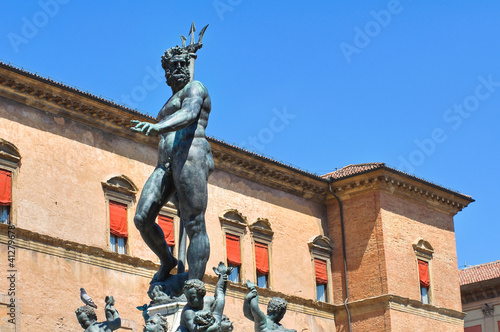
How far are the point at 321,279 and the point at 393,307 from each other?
2.80 m

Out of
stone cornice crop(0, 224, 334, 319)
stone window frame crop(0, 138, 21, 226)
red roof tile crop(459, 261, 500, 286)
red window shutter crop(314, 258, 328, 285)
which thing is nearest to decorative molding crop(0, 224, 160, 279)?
stone cornice crop(0, 224, 334, 319)

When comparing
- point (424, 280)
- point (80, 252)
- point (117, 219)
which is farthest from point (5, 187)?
point (424, 280)

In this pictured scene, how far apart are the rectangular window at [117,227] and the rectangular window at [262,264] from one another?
6100 millimetres

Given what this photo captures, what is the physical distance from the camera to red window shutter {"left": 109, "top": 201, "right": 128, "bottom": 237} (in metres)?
33.2

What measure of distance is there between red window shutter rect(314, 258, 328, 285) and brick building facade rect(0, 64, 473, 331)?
59mm

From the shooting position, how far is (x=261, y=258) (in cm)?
3834

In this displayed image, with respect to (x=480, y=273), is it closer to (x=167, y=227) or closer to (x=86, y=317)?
(x=167, y=227)

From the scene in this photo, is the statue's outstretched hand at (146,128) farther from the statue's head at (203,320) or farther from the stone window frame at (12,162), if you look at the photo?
the stone window frame at (12,162)

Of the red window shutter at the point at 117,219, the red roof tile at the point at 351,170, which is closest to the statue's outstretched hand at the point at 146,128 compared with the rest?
the red window shutter at the point at 117,219

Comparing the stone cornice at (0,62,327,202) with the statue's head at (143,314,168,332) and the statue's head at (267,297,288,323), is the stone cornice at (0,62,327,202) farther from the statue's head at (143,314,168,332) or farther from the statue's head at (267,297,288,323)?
the statue's head at (143,314,168,332)

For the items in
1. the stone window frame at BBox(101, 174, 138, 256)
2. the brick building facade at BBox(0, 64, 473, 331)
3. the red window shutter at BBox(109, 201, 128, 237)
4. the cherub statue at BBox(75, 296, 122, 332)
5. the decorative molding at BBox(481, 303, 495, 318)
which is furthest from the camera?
the decorative molding at BBox(481, 303, 495, 318)

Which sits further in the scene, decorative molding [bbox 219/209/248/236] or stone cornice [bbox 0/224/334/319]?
decorative molding [bbox 219/209/248/236]

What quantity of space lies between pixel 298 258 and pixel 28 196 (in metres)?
12.2

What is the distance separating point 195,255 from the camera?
10828 mm
